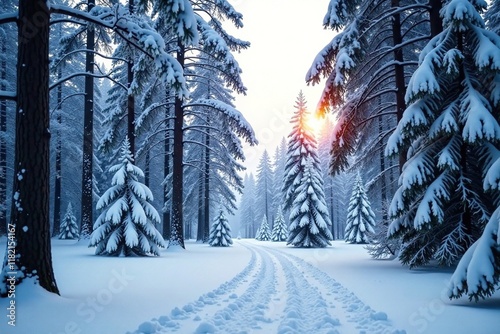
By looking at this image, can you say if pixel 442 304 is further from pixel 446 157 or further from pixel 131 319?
pixel 131 319

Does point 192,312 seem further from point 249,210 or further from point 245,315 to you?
point 249,210

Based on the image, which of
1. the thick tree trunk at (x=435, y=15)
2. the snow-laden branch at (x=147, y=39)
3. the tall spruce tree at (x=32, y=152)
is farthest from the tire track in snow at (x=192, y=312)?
the thick tree trunk at (x=435, y=15)

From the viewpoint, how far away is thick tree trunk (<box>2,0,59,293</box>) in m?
4.60

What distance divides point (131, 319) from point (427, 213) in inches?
229

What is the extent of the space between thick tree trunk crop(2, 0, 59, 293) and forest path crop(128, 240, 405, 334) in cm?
230

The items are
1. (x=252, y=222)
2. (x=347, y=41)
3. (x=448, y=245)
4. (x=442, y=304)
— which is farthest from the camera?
(x=252, y=222)

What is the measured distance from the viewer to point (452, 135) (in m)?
6.84

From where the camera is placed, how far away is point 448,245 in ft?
22.7

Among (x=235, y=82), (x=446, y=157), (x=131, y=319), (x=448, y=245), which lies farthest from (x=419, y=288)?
(x=235, y=82)

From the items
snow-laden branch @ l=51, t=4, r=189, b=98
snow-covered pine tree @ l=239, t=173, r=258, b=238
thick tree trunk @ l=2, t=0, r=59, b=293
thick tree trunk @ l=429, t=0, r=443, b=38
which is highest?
thick tree trunk @ l=429, t=0, r=443, b=38

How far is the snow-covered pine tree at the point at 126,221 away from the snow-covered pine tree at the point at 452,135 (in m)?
8.49

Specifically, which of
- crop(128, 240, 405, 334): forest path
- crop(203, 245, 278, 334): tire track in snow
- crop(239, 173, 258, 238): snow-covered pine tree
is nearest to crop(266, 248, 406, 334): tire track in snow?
crop(128, 240, 405, 334): forest path

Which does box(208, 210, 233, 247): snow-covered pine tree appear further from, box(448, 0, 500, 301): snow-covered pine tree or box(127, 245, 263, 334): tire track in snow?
box(448, 0, 500, 301): snow-covered pine tree

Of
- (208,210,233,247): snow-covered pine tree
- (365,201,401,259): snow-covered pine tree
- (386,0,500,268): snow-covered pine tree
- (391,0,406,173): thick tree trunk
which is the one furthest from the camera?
(208,210,233,247): snow-covered pine tree
